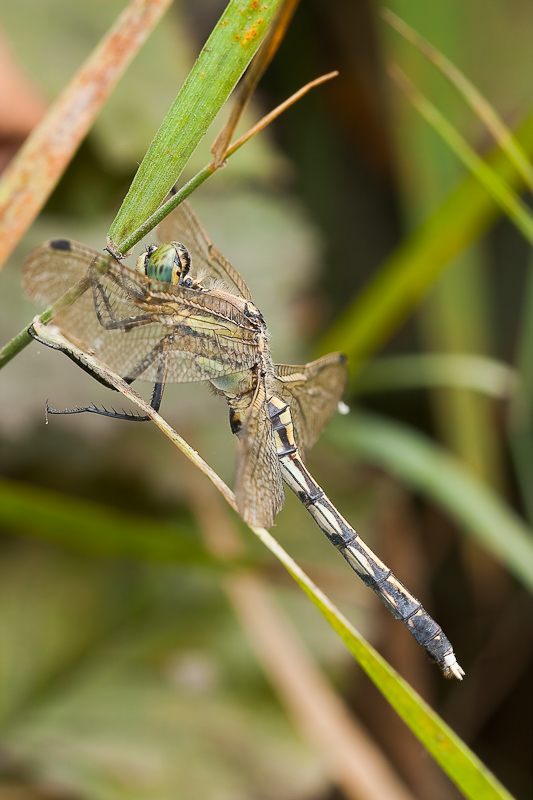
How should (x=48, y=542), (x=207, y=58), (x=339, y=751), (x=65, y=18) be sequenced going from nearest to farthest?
(x=207, y=58) → (x=339, y=751) → (x=48, y=542) → (x=65, y=18)

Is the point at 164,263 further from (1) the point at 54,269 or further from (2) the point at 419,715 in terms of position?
(2) the point at 419,715

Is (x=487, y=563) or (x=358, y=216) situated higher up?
(x=358, y=216)

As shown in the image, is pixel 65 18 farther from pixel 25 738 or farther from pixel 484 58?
pixel 25 738

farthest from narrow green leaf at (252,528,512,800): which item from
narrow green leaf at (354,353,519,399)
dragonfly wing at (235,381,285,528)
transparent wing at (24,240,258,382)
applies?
narrow green leaf at (354,353,519,399)

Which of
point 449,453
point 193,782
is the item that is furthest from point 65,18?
point 193,782

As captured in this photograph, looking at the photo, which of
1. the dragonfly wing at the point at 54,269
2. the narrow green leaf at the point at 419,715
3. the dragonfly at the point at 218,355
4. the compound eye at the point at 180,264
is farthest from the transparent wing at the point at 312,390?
the narrow green leaf at the point at 419,715

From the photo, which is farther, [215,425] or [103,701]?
[215,425]
